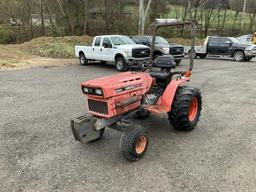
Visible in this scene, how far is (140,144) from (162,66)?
1.67 meters

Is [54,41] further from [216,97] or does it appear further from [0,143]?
[0,143]

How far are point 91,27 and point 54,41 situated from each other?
6749 millimetres

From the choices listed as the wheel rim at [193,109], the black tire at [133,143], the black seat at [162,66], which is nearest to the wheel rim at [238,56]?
the wheel rim at [193,109]

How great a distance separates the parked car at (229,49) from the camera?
18.1 m

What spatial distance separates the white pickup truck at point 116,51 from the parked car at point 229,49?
23.1 feet

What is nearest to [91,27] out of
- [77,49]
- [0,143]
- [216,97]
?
[77,49]

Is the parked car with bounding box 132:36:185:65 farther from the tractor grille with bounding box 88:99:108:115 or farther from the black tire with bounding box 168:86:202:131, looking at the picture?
the tractor grille with bounding box 88:99:108:115

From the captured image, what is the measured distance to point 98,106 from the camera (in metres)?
4.25

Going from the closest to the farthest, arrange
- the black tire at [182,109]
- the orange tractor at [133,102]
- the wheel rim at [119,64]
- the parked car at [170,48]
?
the orange tractor at [133,102] → the black tire at [182,109] → the wheel rim at [119,64] → the parked car at [170,48]

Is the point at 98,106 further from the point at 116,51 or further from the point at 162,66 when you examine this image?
the point at 116,51

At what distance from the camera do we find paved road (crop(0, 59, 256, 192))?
3697 millimetres

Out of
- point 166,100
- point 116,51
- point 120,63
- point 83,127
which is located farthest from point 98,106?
point 116,51

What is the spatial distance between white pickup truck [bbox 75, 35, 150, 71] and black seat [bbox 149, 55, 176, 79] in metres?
7.25

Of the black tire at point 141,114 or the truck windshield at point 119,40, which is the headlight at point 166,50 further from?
the black tire at point 141,114
